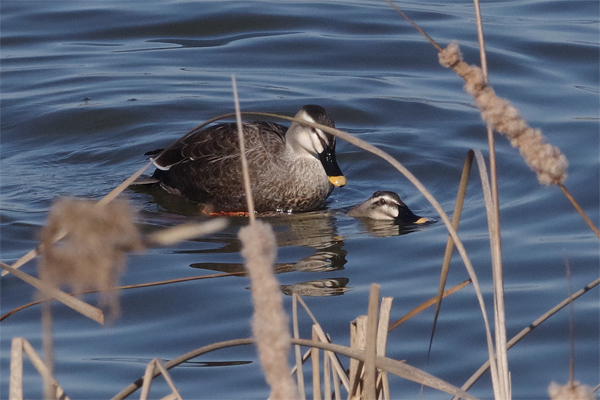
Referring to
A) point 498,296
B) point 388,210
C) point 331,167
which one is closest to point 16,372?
point 498,296

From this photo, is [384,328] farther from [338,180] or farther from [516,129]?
[338,180]

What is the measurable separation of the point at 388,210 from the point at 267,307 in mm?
5532

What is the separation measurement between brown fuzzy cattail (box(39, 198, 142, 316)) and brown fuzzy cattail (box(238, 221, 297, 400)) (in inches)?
10.8

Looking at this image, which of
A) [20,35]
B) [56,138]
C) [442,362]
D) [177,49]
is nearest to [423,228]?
[442,362]

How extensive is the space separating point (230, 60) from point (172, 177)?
4.06 meters

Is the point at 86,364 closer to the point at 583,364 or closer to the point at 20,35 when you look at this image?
the point at 583,364

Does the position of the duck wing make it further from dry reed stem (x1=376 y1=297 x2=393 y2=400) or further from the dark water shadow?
dry reed stem (x1=376 y1=297 x2=393 y2=400)

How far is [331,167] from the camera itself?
7.48 m

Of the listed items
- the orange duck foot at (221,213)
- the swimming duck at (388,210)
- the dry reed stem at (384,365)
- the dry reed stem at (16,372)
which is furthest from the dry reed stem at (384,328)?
the orange duck foot at (221,213)

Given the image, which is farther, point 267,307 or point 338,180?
point 338,180

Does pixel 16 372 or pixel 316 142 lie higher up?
pixel 316 142

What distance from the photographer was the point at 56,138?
9211 mm

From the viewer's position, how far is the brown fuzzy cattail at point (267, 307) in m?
1.52

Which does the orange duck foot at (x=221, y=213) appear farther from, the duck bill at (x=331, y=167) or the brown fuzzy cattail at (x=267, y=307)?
the brown fuzzy cattail at (x=267, y=307)
